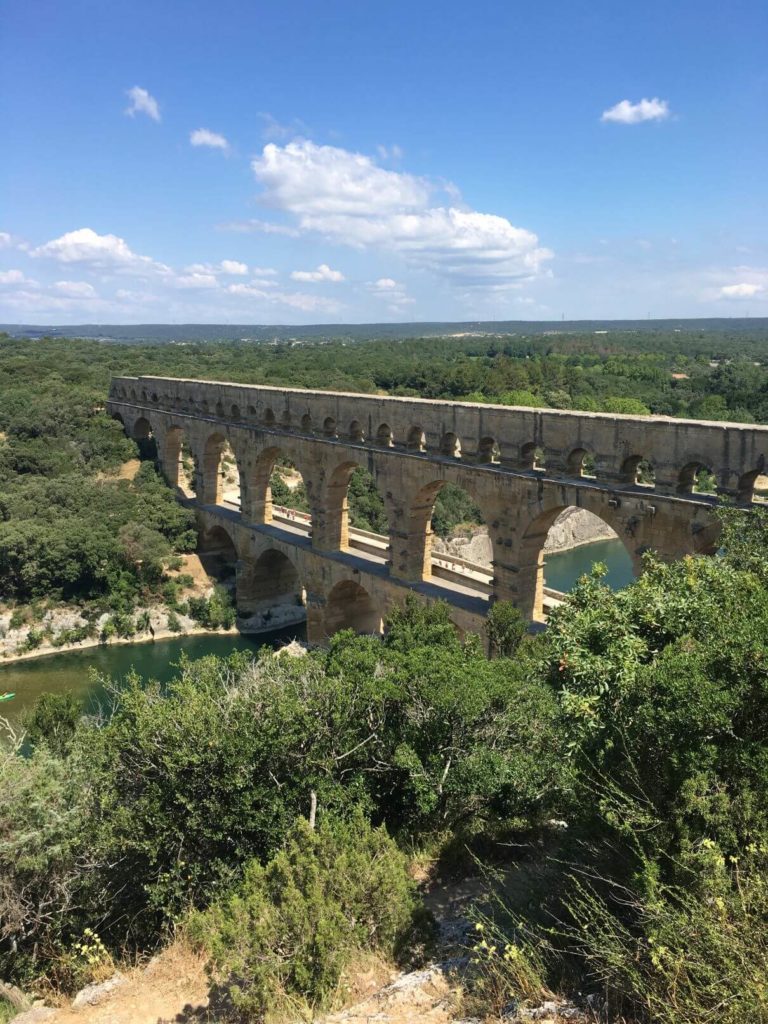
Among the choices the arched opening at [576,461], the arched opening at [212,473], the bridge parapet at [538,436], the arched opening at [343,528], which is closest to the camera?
the bridge parapet at [538,436]

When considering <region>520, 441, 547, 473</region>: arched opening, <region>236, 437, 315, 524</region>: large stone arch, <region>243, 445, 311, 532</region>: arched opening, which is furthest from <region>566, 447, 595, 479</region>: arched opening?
<region>236, 437, 315, 524</region>: large stone arch

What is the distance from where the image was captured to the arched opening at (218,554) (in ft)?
92.8

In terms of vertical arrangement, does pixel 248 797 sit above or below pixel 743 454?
below

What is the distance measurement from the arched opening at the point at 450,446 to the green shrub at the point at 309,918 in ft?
37.5

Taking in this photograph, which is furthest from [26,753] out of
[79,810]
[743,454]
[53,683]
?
[743,454]

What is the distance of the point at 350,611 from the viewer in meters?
22.7

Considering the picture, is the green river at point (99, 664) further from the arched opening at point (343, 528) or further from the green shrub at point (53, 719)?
the green shrub at point (53, 719)

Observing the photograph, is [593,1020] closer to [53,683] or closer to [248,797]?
[248,797]

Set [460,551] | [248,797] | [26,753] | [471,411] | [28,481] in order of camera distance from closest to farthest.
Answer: [248,797] → [471,411] → [26,753] → [28,481] → [460,551]

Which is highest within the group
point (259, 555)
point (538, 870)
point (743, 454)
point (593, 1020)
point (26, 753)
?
point (743, 454)

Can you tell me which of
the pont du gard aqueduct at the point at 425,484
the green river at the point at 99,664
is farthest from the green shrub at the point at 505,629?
the green river at the point at 99,664

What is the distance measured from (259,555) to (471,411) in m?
11.5

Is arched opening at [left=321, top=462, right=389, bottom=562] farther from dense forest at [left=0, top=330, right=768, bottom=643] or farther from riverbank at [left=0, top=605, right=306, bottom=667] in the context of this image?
dense forest at [left=0, top=330, right=768, bottom=643]

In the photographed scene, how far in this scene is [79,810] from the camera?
7.86m
